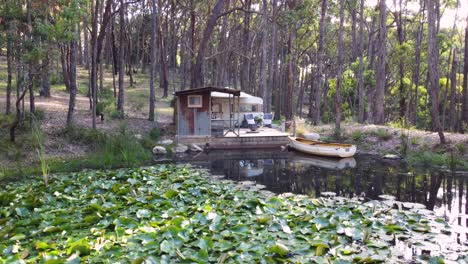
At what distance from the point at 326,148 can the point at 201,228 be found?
10849 millimetres

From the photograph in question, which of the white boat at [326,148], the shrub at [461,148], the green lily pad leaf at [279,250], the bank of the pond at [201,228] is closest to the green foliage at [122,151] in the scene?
the bank of the pond at [201,228]

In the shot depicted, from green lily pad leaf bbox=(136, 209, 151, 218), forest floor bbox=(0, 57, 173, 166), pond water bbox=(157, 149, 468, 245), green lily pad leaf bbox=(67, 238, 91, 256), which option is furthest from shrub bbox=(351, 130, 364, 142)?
green lily pad leaf bbox=(67, 238, 91, 256)

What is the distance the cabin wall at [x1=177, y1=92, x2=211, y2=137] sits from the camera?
Result: 17.7m

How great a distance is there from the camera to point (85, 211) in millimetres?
6348

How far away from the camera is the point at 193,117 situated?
17781mm

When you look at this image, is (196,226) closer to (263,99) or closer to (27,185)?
(27,185)

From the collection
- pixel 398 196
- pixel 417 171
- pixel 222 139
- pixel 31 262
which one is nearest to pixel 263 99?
pixel 222 139

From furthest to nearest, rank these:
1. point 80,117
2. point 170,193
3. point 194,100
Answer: point 194,100, point 80,117, point 170,193

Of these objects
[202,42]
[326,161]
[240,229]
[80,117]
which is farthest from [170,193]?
[202,42]

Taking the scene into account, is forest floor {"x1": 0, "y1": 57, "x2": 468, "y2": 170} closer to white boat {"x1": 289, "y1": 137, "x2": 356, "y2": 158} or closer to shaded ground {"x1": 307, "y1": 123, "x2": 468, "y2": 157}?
shaded ground {"x1": 307, "y1": 123, "x2": 468, "y2": 157}

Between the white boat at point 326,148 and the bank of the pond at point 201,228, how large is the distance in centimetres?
725

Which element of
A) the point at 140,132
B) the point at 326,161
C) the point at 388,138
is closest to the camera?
the point at 326,161

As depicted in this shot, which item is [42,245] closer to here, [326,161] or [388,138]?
[326,161]

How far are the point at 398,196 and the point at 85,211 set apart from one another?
7.13m
